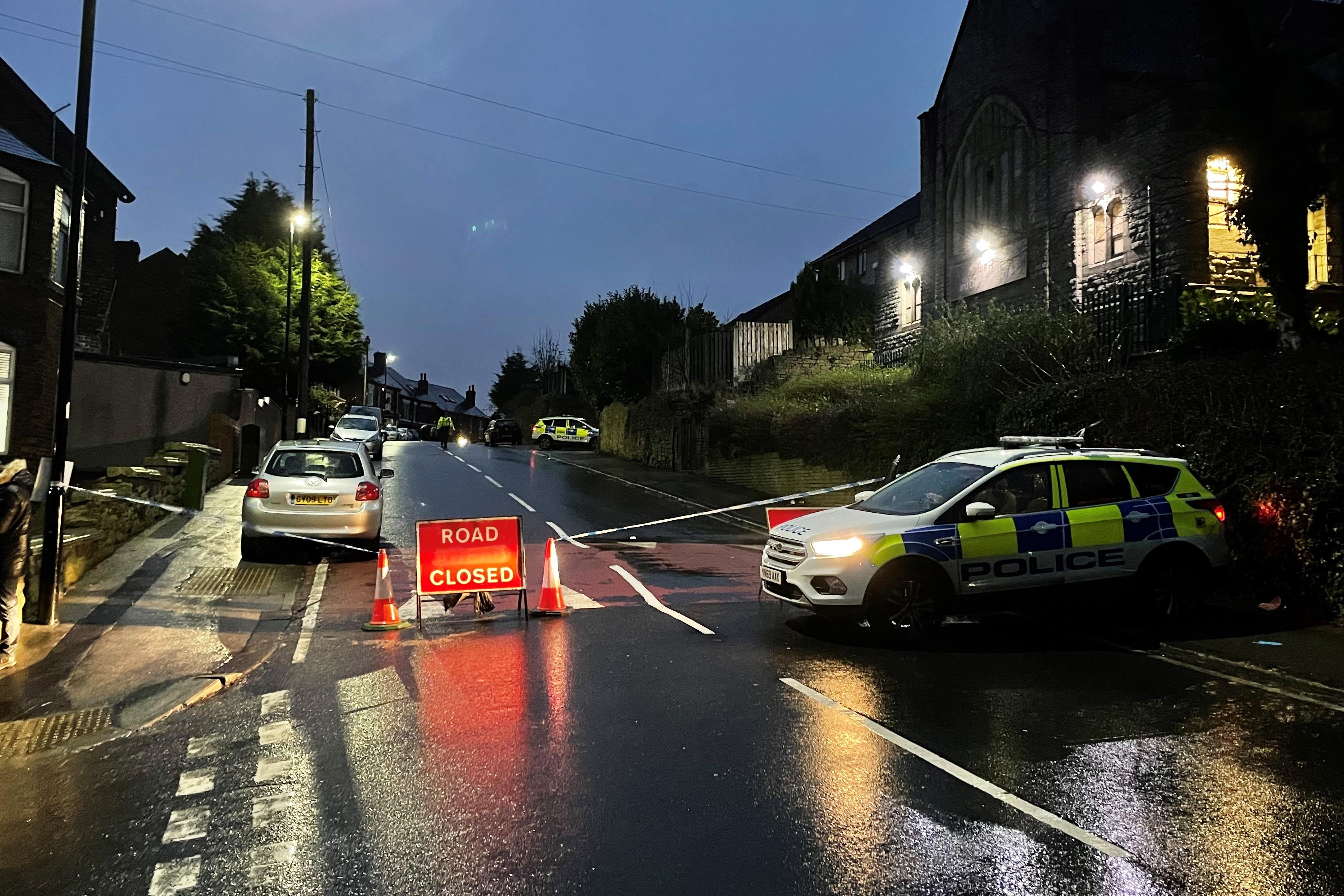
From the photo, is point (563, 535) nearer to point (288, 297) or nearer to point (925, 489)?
point (925, 489)

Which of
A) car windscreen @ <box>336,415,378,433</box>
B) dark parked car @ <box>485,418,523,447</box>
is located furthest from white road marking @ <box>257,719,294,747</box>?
dark parked car @ <box>485,418,523,447</box>

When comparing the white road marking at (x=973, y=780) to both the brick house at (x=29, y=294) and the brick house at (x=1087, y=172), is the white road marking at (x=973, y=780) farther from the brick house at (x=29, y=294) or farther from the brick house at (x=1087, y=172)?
the brick house at (x=29, y=294)

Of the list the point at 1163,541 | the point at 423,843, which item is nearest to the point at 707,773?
the point at 423,843

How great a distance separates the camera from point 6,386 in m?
17.1

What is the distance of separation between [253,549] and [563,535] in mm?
4968

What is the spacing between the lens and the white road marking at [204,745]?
570 cm

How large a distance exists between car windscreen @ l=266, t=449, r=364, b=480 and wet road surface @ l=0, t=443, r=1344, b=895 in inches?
200

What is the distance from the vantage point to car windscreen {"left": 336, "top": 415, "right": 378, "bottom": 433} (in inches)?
1325

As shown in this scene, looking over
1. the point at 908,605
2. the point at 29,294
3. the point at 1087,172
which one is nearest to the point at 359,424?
the point at 29,294

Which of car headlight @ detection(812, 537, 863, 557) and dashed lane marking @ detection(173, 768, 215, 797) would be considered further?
car headlight @ detection(812, 537, 863, 557)

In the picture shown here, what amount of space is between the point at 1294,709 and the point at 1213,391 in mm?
5376

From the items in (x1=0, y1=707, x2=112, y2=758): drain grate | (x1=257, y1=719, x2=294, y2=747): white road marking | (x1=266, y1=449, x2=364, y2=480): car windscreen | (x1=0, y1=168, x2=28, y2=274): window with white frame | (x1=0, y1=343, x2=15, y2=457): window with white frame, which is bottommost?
(x1=0, y1=707, x2=112, y2=758): drain grate

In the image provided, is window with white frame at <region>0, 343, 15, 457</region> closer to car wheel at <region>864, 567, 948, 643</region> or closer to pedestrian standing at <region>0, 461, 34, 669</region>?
pedestrian standing at <region>0, 461, 34, 669</region>

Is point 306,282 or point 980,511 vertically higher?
point 306,282
